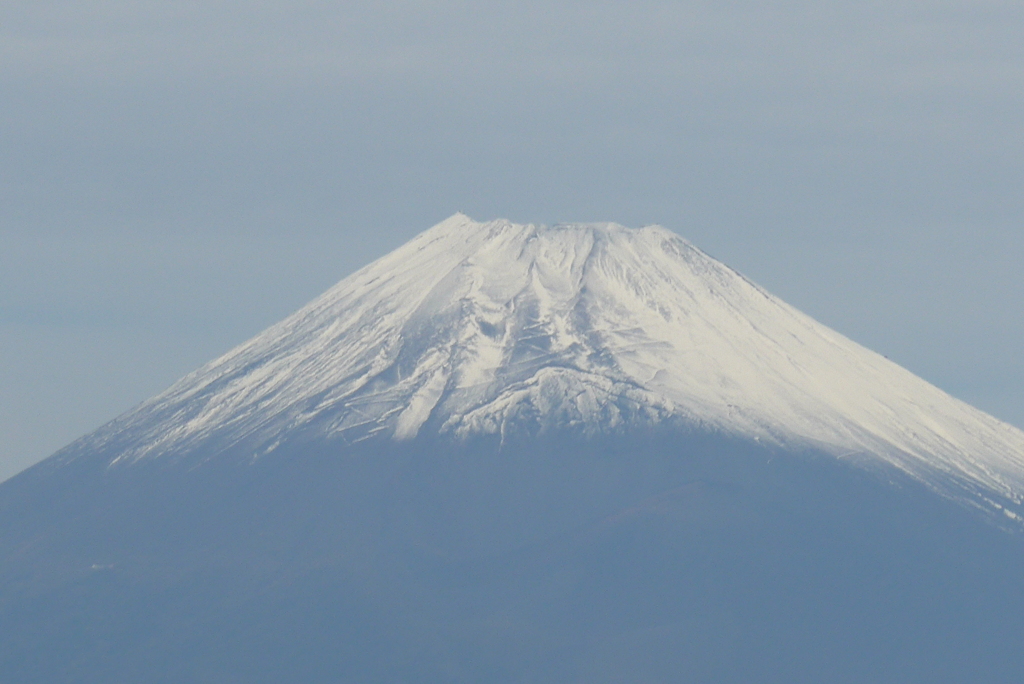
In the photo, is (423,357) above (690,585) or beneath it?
above

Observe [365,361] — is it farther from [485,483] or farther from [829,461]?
[829,461]

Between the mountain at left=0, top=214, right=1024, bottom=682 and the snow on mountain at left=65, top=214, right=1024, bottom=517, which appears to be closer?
the mountain at left=0, top=214, right=1024, bottom=682

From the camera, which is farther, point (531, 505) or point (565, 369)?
point (565, 369)

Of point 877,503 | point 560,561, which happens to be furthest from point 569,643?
point 877,503

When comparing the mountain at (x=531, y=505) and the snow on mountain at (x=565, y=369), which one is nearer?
the mountain at (x=531, y=505)
